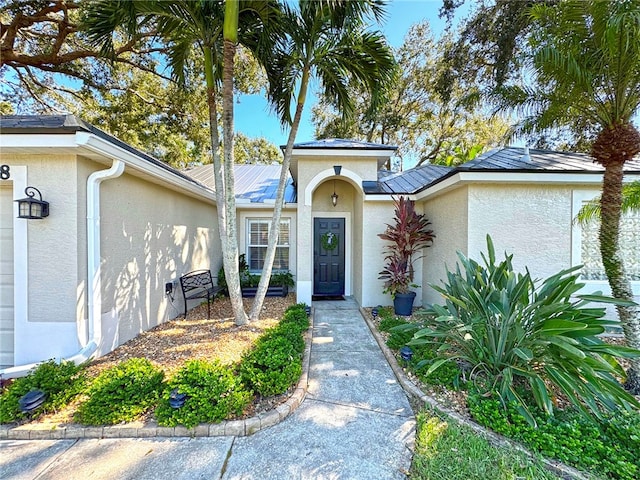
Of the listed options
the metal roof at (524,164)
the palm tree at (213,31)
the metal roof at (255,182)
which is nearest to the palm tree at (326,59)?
the palm tree at (213,31)

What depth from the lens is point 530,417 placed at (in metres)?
2.91

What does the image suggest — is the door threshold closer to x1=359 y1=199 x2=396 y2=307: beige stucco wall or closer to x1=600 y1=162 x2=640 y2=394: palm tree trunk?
x1=359 y1=199 x2=396 y2=307: beige stucco wall

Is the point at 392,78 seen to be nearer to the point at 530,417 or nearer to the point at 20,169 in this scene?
the point at 530,417

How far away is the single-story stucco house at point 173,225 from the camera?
4211 mm

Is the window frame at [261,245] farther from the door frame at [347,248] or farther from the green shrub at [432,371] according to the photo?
the green shrub at [432,371]

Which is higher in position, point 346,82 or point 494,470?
point 346,82

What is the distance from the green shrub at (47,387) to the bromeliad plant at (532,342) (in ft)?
14.5

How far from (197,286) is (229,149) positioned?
156 inches

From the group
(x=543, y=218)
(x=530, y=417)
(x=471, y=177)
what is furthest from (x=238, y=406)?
(x=543, y=218)

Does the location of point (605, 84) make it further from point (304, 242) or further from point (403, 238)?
point (304, 242)

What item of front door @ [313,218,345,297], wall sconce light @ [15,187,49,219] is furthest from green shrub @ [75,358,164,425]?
front door @ [313,218,345,297]

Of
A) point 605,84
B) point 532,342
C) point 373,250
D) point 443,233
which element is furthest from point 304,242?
Result: point 605,84

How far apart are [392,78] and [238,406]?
6.82 m

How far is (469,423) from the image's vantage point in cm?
309
